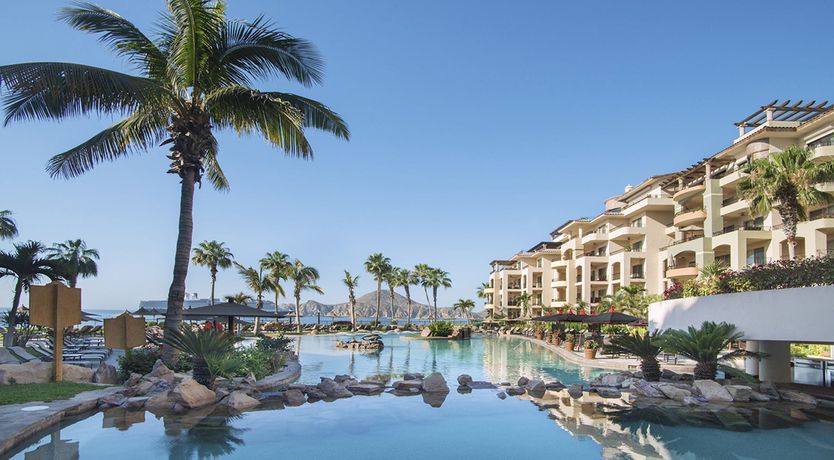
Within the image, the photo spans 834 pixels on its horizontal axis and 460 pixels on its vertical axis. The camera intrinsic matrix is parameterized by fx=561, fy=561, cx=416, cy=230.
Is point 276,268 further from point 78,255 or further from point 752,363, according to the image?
point 752,363

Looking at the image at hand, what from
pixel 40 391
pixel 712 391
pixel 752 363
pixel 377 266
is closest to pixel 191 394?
pixel 40 391

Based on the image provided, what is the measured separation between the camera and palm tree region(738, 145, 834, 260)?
21.2 m

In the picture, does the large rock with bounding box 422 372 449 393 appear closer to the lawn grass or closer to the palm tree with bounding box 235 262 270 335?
the lawn grass

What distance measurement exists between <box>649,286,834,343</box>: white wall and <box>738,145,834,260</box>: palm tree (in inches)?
271

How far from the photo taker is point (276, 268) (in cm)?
5788

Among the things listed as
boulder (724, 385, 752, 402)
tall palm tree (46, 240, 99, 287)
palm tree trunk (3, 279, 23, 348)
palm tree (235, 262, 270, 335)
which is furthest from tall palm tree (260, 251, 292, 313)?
boulder (724, 385, 752, 402)

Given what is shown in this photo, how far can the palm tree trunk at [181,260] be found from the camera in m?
14.4

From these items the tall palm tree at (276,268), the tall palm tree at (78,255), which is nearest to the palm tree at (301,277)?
the tall palm tree at (276,268)

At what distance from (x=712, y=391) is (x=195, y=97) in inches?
586

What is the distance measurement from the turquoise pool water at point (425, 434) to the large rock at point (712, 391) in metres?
1.36

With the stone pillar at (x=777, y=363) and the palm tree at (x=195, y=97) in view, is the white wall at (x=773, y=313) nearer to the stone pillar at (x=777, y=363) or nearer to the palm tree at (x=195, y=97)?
the stone pillar at (x=777, y=363)

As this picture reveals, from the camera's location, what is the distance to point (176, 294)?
1448cm

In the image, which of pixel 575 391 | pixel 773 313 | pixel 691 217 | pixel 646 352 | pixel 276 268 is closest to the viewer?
pixel 773 313

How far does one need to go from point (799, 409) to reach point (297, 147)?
1360cm
